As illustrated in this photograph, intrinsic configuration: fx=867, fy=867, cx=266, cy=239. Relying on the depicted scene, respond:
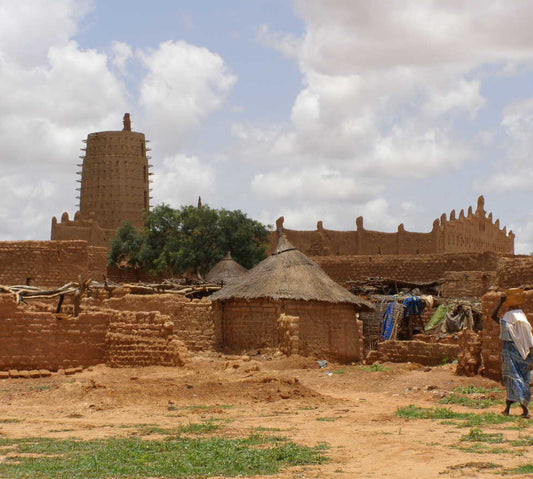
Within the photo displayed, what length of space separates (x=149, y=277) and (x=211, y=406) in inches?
1249

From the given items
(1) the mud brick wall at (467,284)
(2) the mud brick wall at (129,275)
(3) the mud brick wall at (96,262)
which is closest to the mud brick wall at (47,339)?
(3) the mud brick wall at (96,262)

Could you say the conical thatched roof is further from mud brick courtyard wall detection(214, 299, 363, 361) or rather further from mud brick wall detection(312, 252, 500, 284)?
mud brick courtyard wall detection(214, 299, 363, 361)

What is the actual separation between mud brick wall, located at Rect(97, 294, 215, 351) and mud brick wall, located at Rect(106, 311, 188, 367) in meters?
4.40

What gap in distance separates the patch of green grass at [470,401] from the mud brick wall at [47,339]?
6.73m

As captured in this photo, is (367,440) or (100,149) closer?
(367,440)

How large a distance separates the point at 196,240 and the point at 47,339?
25.1 m

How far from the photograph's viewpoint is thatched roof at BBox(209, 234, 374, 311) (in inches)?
816

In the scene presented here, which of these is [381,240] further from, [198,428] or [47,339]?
[198,428]

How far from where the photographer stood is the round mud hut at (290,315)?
66.6 feet

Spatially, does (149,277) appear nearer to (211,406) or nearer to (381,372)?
(381,372)

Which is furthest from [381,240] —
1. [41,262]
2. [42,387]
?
[42,387]

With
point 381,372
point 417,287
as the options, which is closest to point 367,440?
point 381,372

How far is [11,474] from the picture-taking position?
7.14 metres

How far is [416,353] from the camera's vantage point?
60.4 ft
